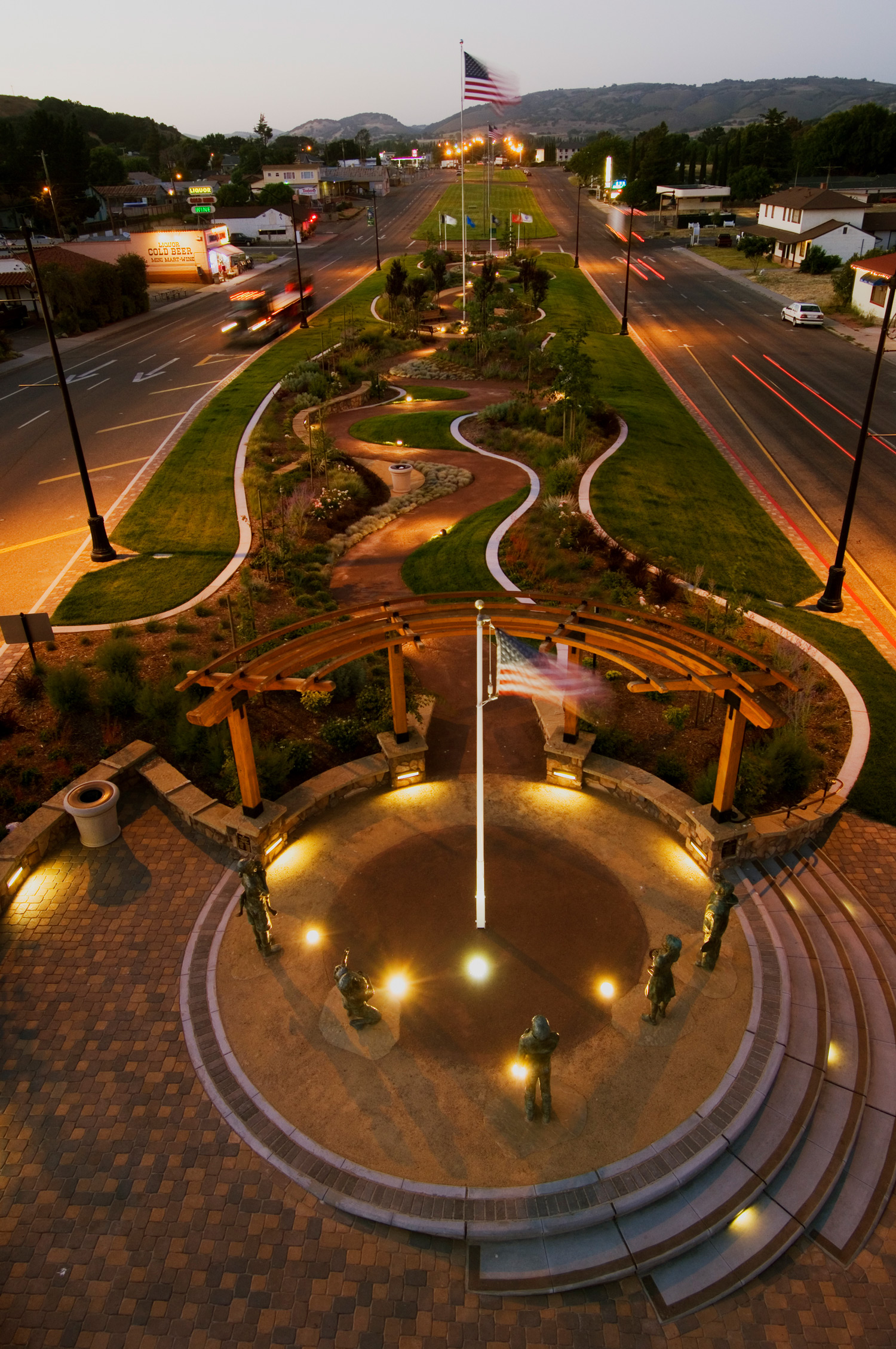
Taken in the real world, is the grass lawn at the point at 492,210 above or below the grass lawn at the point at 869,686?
above

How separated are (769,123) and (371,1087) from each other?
134 m

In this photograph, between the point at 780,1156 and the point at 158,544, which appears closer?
the point at 780,1156

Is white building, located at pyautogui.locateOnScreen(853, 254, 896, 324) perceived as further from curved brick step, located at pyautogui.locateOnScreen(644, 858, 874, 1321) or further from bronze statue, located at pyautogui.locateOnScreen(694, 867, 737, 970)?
bronze statue, located at pyautogui.locateOnScreen(694, 867, 737, 970)

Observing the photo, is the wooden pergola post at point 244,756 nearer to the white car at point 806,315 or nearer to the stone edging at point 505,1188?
the stone edging at point 505,1188

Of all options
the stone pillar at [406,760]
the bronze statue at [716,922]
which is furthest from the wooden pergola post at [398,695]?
the bronze statue at [716,922]

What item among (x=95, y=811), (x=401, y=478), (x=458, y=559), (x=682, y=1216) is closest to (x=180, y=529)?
(x=401, y=478)

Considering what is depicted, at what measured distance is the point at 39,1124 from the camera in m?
9.45

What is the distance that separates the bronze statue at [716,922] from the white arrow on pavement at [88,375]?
4256 centimetres

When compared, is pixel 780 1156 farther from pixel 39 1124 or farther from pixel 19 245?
pixel 19 245

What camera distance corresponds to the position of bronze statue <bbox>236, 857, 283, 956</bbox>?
35.7 ft

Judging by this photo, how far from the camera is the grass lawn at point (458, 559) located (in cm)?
2173

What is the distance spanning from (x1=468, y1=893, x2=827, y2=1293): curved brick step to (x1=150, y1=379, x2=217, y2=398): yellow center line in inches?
1564

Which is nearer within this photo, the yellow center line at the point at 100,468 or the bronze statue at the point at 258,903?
the bronze statue at the point at 258,903

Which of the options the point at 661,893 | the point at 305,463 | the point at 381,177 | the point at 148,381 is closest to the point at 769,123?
the point at 381,177
